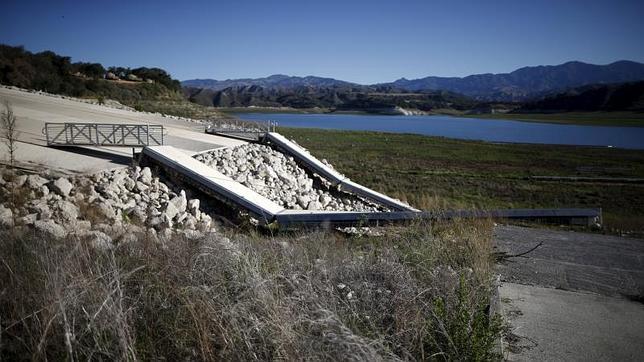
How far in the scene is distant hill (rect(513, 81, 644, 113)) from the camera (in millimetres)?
150500

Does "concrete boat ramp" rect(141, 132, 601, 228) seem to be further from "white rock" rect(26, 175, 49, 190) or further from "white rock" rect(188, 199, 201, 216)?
"white rock" rect(26, 175, 49, 190)

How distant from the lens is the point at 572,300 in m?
5.66

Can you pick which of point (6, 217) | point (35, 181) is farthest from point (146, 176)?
point (6, 217)

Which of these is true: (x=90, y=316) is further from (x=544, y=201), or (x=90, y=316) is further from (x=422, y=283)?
(x=544, y=201)

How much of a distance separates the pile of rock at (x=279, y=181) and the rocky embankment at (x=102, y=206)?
3.96 m

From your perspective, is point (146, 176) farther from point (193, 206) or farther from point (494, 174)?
point (494, 174)

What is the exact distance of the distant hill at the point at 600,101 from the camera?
5925 inches

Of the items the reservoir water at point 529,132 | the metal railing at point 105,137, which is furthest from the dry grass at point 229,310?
the reservoir water at point 529,132

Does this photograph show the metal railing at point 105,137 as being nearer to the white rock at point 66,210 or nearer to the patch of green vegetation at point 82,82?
the white rock at point 66,210

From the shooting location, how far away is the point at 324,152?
Answer: 4041 cm

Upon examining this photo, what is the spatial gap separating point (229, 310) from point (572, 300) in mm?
4514

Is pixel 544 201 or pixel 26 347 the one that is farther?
pixel 544 201

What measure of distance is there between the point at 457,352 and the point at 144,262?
3.49 m

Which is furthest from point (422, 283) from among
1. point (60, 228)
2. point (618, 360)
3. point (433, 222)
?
point (60, 228)
